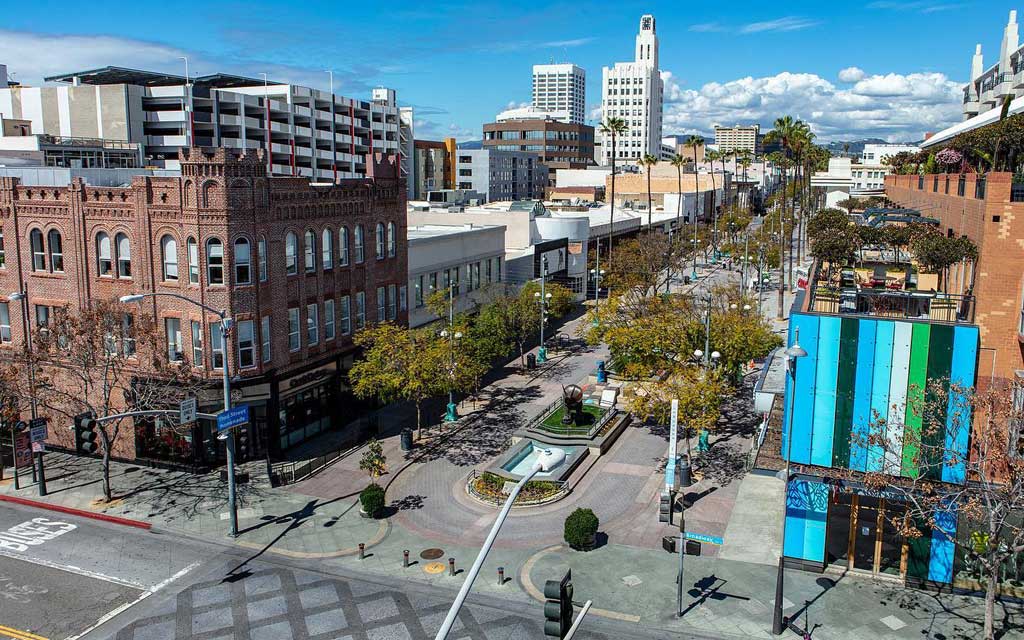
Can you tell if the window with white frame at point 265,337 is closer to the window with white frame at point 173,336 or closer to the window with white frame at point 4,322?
the window with white frame at point 173,336

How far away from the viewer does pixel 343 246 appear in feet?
141

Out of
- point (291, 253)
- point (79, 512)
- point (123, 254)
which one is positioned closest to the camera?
point (79, 512)

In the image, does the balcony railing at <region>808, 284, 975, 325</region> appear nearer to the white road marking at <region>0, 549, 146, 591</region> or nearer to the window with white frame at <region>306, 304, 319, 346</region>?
the window with white frame at <region>306, 304, 319, 346</region>

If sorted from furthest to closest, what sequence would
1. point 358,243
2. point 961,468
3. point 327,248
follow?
1. point 358,243
2. point 327,248
3. point 961,468

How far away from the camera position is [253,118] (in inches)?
4481

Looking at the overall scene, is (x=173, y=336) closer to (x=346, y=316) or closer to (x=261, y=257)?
(x=261, y=257)

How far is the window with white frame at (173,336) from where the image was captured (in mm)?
37000

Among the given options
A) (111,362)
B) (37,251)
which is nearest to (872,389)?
(111,362)

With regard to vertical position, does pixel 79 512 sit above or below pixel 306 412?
below

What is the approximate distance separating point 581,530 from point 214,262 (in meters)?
19.8

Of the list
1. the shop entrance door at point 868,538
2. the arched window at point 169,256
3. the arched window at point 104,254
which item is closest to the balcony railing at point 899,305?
the shop entrance door at point 868,538

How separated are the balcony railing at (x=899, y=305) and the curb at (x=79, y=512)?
85.4ft

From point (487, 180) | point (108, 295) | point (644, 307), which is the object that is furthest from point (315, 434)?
point (487, 180)

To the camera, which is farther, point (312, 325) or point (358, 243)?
point (358, 243)
